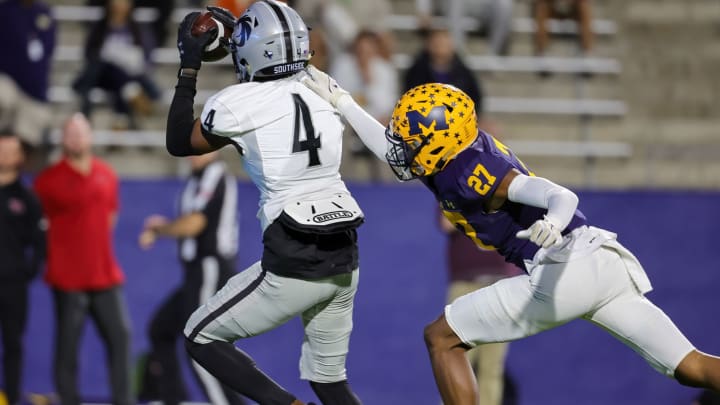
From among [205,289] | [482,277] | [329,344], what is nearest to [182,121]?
[329,344]

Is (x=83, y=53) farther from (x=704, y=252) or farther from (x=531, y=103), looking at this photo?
(x=704, y=252)

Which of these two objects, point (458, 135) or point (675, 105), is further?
point (675, 105)

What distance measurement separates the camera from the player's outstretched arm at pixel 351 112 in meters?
5.94

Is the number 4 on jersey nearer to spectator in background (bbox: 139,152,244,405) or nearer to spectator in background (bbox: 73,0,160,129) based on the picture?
spectator in background (bbox: 139,152,244,405)

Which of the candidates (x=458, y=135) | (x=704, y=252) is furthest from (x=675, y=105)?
(x=458, y=135)

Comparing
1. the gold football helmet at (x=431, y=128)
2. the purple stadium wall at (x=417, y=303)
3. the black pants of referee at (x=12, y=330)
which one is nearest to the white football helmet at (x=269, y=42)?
the gold football helmet at (x=431, y=128)

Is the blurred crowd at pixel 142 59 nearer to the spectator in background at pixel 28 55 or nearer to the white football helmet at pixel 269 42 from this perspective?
the spectator in background at pixel 28 55

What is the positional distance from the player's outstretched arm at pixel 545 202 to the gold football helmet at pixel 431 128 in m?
Answer: 0.31

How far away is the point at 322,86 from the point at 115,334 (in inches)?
136

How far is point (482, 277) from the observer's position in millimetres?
8516

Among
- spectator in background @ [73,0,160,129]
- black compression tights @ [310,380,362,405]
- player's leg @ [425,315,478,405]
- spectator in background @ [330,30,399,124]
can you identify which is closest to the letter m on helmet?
player's leg @ [425,315,478,405]

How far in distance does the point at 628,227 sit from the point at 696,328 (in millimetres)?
945

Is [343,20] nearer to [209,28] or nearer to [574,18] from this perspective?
[574,18]

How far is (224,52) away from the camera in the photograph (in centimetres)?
582
